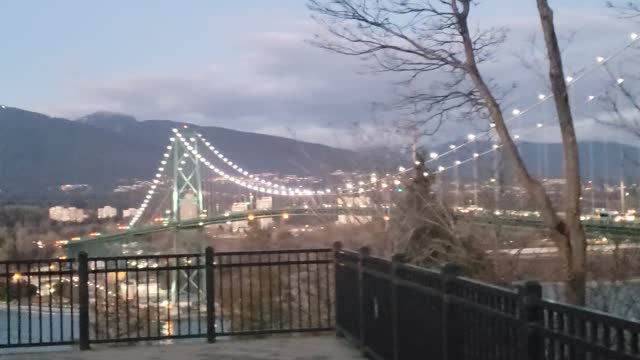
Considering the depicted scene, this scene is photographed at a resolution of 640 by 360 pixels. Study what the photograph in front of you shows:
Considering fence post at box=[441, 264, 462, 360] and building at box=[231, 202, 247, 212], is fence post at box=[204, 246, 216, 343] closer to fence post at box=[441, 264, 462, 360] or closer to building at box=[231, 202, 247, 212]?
fence post at box=[441, 264, 462, 360]

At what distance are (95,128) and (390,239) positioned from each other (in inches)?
1167

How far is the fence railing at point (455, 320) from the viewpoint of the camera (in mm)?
3953

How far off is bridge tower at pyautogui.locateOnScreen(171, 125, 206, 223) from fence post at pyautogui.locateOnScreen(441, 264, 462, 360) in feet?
66.2

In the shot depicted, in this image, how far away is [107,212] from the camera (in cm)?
2797

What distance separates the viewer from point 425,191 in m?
14.9

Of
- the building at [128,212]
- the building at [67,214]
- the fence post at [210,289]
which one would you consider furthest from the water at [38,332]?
the building at [128,212]

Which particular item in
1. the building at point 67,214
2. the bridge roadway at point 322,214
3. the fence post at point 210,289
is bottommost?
the fence post at point 210,289

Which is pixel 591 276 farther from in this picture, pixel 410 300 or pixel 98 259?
pixel 98 259

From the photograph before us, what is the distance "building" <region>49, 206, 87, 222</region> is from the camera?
25.9m

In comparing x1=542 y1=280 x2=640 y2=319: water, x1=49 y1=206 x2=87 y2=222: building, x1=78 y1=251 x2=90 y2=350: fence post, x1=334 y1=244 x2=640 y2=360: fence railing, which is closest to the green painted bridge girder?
x1=49 y1=206 x2=87 y2=222: building

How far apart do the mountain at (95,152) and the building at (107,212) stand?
2476 mm

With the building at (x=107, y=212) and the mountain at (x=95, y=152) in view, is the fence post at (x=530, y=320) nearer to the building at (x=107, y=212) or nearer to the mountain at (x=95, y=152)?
the mountain at (x=95, y=152)

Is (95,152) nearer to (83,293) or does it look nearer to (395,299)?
(83,293)

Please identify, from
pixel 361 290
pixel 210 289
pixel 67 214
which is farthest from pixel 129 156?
pixel 361 290
